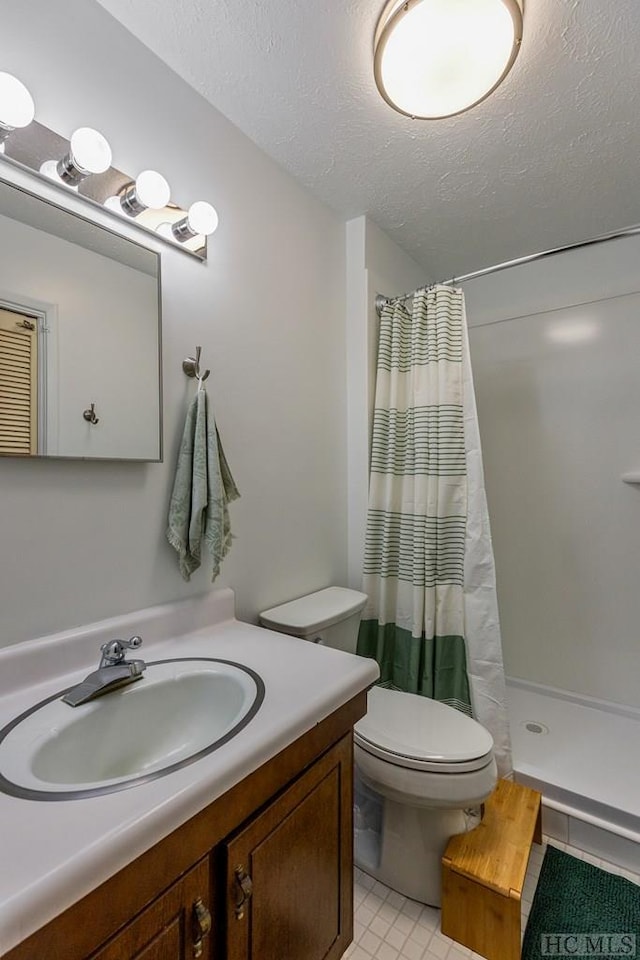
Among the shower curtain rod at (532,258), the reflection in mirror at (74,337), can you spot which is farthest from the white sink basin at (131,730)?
the shower curtain rod at (532,258)

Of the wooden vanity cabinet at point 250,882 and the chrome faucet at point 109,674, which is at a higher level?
the chrome faucet at point 109,674

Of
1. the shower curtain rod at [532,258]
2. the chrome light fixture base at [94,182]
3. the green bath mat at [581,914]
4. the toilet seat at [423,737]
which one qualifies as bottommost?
the green bath mat at [581,914]

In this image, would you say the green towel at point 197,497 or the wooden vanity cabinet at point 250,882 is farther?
the green towel at point 197,497

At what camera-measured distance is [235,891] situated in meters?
0.68

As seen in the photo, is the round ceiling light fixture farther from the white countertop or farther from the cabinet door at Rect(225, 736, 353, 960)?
the cabinet door at Rect(225, 736, 353, 960)

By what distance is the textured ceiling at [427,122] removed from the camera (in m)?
1.07

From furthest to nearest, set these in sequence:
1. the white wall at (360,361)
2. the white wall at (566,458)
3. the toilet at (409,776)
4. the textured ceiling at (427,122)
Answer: the white wall at (566,458), the white wall at (360,361), the toilet at (409,776), the textured ceiling at (427,122)

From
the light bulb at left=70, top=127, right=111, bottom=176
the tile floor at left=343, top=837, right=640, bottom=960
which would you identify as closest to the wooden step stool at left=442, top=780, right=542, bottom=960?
the tile floor at left=343, top=837, right=640, bottom=960

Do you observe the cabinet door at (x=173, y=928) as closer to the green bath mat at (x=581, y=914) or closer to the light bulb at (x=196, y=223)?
the green bath mat at (x=581, y=914)

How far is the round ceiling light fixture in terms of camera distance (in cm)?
95

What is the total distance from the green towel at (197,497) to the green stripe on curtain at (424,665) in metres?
0.92

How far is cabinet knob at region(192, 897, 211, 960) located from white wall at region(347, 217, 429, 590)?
131cm

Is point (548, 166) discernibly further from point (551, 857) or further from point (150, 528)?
point (551, 857)

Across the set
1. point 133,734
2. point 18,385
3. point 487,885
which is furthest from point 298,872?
point 18,385
